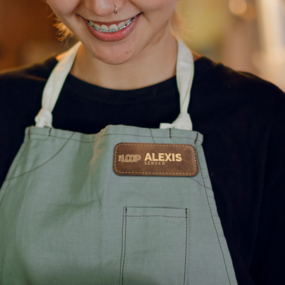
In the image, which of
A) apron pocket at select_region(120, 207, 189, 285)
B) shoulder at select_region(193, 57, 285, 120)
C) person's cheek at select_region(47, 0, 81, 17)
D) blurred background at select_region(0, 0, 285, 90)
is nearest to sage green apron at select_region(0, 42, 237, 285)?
apron pocket at select_region(120, 207, 189, 285)

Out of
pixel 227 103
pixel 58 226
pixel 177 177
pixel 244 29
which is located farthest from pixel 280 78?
pixel 58 226

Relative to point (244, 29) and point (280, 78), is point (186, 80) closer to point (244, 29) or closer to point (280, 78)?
point (280, 78)

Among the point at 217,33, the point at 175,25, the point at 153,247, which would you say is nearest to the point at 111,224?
the point at 153,247

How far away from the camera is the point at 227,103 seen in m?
0.72

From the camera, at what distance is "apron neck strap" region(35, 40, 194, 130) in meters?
0.69

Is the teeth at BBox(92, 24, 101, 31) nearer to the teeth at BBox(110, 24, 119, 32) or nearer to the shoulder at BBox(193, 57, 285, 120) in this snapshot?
the teeth at BBox(110, 24, 119, 32)

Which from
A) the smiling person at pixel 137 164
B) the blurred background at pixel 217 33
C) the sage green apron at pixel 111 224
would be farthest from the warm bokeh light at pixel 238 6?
the sage green apron at pixel 111 224

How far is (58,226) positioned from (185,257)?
27 centimetres

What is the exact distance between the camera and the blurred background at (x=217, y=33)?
2.46 metres

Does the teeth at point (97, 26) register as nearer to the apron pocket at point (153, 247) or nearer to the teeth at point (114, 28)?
the teeth at point (114, 28)

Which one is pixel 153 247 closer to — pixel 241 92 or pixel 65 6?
pixel 241 92

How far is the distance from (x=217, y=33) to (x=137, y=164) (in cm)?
259

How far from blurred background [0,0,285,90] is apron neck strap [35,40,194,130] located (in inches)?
70.7

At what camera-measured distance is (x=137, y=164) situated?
64 cm
